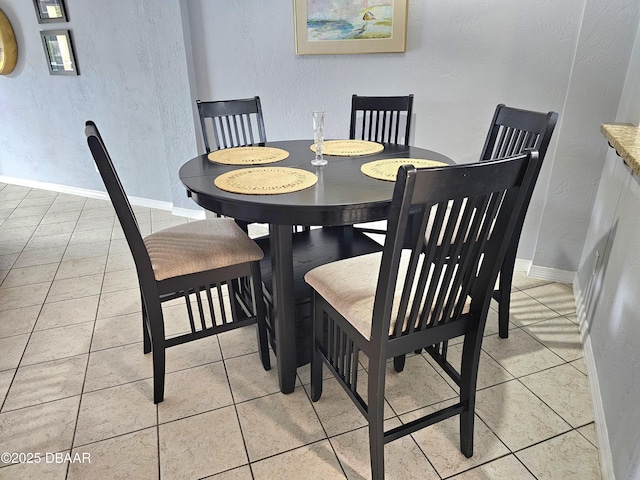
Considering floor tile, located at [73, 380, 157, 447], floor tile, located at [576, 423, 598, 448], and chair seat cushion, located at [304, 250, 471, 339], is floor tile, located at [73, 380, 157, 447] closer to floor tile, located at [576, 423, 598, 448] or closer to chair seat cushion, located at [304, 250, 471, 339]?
chair seat cushion, located at [304, 250, 471, 339]

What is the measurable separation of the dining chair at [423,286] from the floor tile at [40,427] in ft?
3.05

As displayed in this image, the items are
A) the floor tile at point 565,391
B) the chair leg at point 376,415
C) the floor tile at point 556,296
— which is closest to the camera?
the chair leg at point 376,415

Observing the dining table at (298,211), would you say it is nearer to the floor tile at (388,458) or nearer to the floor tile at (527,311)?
the floor tile at (388,458)

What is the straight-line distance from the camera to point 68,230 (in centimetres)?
338

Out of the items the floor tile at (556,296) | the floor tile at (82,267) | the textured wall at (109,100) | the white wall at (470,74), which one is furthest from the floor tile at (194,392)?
the textured wall at (109,100)

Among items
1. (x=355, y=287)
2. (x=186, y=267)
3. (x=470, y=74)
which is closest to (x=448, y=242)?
(x=355, y=287)

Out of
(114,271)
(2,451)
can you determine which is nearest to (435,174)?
(2,451)

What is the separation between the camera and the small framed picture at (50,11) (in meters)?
3.56

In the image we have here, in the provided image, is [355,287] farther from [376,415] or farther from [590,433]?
[590,433]

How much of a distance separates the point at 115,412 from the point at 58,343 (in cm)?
64

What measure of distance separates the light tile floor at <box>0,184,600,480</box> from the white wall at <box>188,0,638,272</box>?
2.23ft

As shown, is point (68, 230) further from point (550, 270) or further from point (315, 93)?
point (550, 270)

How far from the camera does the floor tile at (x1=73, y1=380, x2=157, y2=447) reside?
5.00ft

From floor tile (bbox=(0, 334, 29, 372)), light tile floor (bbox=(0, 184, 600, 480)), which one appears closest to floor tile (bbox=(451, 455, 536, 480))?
light tile floor (bbox=(0, 184, 600, 480))
